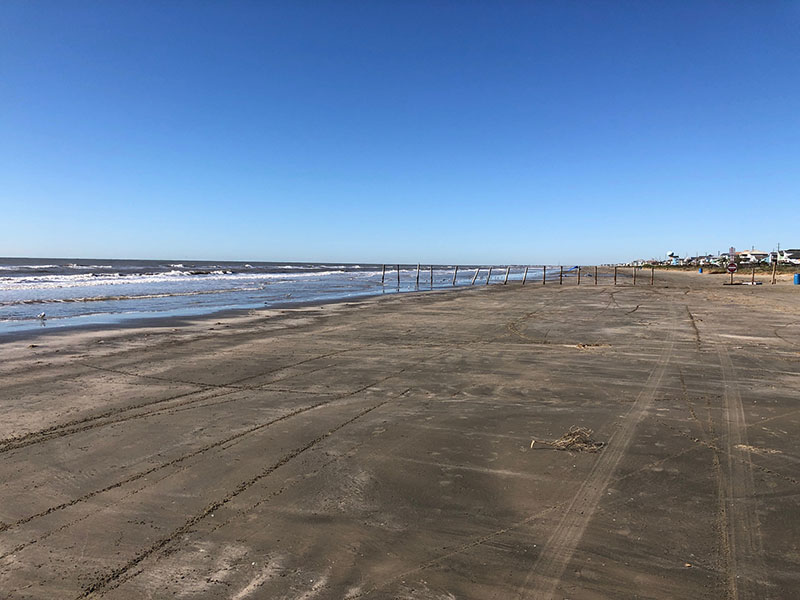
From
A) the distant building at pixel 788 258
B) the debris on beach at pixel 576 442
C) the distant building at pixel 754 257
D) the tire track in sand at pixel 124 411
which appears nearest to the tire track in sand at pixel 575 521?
the debris on beach at pixel 576 442

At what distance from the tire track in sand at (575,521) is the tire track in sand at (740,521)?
0.86 metres

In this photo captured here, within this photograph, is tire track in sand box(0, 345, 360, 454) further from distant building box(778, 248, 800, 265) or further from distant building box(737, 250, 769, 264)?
distant building box(737, 250, 769, 264)

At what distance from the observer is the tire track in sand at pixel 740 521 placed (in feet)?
8.98

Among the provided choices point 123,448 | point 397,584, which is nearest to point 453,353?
point 123,448

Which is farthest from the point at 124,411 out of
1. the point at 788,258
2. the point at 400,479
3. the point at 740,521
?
the point at 788,258

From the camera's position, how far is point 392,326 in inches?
576

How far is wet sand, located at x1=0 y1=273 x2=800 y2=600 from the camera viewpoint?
2861mm

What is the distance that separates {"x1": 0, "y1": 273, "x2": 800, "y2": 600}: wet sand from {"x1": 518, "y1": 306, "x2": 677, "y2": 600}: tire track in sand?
2 cm

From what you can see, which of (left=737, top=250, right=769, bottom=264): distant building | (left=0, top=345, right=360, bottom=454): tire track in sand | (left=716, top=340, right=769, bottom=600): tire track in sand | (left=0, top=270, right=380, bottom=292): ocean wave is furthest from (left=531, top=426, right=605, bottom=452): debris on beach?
(left=737, top=250, right=769, bottom=264): distant building

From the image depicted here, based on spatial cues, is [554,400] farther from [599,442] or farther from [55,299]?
[55,299]

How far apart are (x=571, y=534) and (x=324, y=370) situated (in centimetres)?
591

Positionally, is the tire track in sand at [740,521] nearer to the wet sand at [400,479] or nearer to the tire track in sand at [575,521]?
the wet sand at [400,479]

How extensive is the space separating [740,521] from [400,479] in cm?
261

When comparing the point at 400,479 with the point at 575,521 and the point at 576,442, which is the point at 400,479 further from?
the point at 576,442
